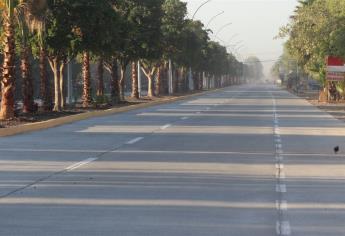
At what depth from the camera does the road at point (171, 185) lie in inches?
355

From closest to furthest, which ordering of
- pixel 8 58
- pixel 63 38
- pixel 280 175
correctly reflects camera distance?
1. pixel 280 175
2. pixel 8 58
3. pixel 63 38

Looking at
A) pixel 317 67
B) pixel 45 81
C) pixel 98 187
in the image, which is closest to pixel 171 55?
pixel 317 67

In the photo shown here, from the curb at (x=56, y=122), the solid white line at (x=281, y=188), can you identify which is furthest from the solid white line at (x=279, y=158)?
the curb at (x=56, y=122)

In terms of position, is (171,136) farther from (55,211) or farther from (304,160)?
(55,211)

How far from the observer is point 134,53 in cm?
4994

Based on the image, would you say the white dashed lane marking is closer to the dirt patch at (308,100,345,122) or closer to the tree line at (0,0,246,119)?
the tree line at (0,0,246,119)

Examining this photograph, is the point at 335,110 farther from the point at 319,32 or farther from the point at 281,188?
the point at 281,188

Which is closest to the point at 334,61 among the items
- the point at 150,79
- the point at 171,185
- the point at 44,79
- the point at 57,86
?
the point at 57,86

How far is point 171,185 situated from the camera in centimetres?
1238

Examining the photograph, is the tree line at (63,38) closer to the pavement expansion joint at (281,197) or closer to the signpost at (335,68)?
the signpost at (335,68)

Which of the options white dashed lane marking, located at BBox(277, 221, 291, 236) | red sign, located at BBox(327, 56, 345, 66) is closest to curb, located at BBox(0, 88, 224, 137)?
red sign, located at BBox(327, 56, 345, 66)

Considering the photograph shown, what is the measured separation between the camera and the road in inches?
355

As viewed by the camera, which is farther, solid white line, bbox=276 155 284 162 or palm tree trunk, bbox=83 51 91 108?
palm tree trunk, bbox=83 51 91 108

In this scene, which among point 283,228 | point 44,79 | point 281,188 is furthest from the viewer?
point 44,79
